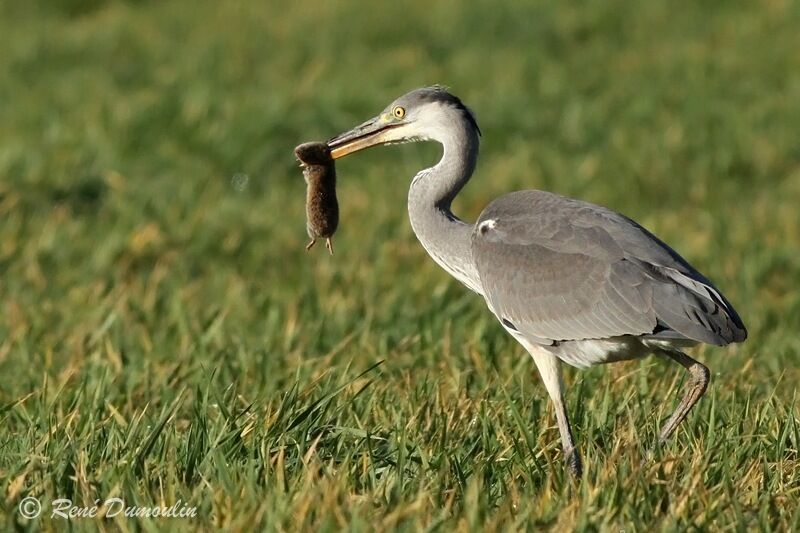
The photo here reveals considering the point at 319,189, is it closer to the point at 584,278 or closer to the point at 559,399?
the point at 584,278

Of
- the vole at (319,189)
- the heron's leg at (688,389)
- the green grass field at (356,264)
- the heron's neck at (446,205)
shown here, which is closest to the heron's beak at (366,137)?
the vole at (319,189)

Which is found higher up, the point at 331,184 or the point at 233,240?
the point at 331,184

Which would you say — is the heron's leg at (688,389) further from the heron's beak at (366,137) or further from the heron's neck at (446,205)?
the heron's beak at (366,137)

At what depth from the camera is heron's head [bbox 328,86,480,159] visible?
5.51m

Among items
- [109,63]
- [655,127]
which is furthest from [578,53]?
[109,63]

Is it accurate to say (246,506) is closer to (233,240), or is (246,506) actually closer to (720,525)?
(720,525)

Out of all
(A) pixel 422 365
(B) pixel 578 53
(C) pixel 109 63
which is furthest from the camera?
(B) pixel 578 53

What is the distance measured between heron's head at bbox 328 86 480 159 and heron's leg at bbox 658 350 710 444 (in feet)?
4.16

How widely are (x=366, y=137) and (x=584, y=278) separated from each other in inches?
48.4

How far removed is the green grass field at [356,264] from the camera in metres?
4.09

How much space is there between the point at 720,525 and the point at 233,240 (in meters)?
5.33

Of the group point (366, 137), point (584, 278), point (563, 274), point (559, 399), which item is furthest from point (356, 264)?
point (559, 399)

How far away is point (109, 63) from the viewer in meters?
14.3

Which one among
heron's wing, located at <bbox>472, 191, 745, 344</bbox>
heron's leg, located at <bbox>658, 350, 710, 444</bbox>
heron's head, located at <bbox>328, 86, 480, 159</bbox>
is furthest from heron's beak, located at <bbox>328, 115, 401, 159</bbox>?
heron's leg, located at <bbox>658, 350, 710, 444</bbox>
